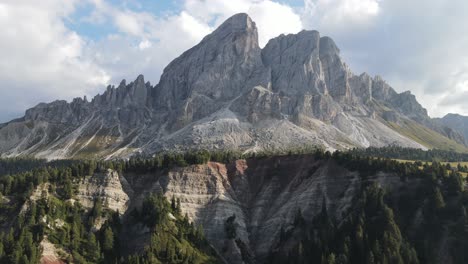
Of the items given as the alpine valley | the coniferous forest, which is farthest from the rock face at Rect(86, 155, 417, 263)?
the coniferous forest

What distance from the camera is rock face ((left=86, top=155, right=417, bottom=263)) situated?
151500mm

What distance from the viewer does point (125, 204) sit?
160 m

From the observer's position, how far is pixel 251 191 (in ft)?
574

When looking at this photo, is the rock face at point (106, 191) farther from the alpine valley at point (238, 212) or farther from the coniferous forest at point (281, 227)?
the coniferous forest at point (281, 227)

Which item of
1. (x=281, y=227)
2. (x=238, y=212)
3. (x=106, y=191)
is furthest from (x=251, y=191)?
(x=106, y=191)

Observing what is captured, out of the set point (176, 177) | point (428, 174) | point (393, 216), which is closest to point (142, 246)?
point (176, 177)

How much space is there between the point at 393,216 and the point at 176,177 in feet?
238

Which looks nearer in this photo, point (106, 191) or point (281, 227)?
point (281, 227)

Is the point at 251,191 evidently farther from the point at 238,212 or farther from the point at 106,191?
the point at 106,191

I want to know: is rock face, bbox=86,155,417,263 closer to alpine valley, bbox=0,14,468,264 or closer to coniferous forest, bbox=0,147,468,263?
alpine valley, bbox=0,14,468,264

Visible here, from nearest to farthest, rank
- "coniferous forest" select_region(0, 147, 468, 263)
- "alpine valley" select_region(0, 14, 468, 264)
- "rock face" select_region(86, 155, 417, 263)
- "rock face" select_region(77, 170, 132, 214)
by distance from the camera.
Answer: "coniferous forest" select_region(0, 147, 468, 263) < "alpine valley" select_region(0, 14, 468, 264) < "rock face" select_region(86, 155, 417, 263) < "rock face" select_region(77, 170, 132, 214)

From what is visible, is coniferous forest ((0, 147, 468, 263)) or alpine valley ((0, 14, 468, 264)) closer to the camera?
coniferous forest ((0, 147, 468, 263))

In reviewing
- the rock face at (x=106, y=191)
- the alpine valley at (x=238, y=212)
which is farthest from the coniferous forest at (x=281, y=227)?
the rock face at (x=106, y=191)

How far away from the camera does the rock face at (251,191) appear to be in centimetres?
15150
